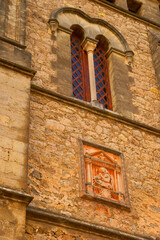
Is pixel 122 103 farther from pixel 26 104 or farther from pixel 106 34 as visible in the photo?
pixel 26 104

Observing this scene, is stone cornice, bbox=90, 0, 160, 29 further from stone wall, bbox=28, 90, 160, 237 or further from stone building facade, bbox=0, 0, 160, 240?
stone wall, bbox=28, 90, 160, 237

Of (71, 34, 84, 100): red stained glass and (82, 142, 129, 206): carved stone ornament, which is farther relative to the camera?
(71, 34, 84, 100): red stained glass

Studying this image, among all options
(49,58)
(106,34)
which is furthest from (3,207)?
(106,34)

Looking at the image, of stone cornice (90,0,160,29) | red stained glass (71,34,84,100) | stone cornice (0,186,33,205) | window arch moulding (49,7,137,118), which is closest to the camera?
stone cornice (0,186,33,205)

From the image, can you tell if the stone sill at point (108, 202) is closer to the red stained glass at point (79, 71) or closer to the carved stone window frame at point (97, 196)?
the carved stone window frame at point (97, 196)

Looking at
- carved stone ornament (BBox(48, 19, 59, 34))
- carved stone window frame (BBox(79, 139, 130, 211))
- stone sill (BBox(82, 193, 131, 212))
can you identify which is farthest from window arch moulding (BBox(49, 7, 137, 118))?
stone sill (BBox(82, 193, 131, 212))

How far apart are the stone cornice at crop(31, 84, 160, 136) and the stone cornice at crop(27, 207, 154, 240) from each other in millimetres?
2517

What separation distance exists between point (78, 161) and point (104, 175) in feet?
1.74

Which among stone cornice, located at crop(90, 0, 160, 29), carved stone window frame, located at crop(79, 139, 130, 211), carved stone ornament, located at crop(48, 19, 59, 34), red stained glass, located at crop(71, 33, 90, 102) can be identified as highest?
stone cornice, located at crop(90, 0, 160, 29)

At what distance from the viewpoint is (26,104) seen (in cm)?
796

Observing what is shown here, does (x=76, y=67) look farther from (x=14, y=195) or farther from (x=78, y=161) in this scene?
(x=14, y=195)

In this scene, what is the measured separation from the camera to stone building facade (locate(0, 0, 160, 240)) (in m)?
7.41

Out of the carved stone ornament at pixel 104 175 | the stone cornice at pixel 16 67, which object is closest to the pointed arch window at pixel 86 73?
the carved stone ornament at pixel 104 175

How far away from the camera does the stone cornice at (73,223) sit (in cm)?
733
